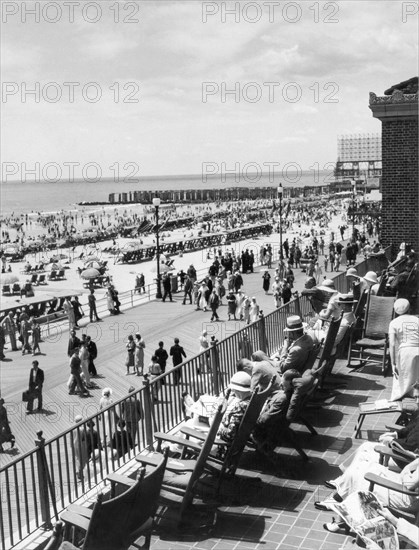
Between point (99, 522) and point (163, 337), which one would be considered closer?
point (99, 522)

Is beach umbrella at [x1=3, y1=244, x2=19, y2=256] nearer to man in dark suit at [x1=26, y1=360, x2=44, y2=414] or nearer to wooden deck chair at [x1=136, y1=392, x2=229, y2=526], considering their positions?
man in dark suit at [x1=26, y1=360, x2=44, y2=414]

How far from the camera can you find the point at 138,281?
34031mm

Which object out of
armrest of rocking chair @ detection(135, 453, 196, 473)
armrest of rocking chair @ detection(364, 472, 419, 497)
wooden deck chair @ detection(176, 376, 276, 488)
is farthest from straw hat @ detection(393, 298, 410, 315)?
armrest of rocking chair @ detection(135, 453, 196, 473)

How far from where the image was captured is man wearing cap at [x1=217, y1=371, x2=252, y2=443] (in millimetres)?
6156

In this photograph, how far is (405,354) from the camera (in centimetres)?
696

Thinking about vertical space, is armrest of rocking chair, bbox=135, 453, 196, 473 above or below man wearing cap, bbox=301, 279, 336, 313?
below

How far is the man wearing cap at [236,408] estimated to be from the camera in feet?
20.2

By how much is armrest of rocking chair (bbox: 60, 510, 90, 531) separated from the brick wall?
1825 centimetres

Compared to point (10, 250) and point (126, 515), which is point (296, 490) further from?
point (10, 250)

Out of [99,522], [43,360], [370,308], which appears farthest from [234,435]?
[43,360]

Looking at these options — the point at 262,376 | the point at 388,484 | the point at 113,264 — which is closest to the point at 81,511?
the point at 388,484

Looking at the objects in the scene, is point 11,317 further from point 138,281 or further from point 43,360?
point 138,281

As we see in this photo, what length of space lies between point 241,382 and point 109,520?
270 cm

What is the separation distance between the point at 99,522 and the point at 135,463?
231 centimetres
